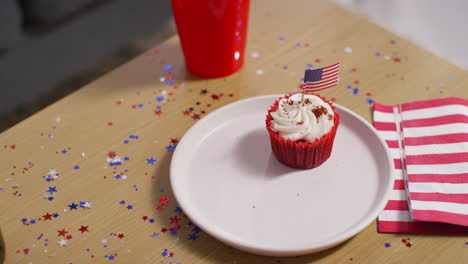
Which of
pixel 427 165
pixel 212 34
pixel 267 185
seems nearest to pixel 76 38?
pixel 212 34

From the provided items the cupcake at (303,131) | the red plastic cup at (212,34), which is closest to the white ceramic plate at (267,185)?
the cupcake at (303,131)

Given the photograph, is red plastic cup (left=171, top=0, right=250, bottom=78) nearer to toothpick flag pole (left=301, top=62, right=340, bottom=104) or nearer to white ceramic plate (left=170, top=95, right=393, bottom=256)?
white ceramic plate (left=170, top=95, right=393, bottom=256)

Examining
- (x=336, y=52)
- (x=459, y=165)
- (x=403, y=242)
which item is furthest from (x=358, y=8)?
(x=403, y=242)

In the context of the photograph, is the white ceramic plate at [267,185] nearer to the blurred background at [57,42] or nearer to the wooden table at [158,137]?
the wooden table at [158,137]

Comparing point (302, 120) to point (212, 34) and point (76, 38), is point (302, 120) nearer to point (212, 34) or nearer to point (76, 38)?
point (212, 34)

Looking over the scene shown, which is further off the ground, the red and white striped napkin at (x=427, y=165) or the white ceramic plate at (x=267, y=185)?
the white ceramic plate at (x=267, y=185)

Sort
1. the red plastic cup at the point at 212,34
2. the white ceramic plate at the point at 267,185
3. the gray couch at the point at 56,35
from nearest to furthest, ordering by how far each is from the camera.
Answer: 1. the white ceramic plate at the point at 267,185
2. the red plastic cup at the point at 212,34
3. the gray couch at the point at 56,35

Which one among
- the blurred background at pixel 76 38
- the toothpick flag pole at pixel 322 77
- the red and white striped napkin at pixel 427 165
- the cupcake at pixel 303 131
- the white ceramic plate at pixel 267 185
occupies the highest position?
the toothpick flag pole at pixel 322 77

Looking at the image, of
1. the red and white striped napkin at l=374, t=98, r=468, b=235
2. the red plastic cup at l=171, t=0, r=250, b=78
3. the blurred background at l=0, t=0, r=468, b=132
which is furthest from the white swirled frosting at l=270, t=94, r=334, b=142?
the blurred background at l=0, t=0, r=468, b=132

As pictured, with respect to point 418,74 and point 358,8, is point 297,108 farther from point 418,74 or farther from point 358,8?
point 358,8
